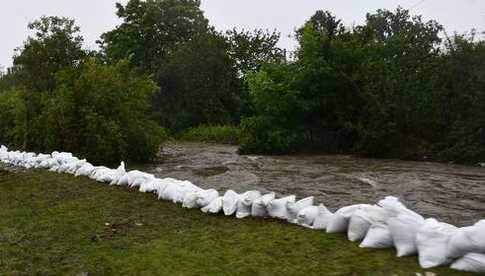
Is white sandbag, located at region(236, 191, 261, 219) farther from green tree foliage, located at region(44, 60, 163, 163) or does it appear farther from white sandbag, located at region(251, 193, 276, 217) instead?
green tree foliage, located at region(44, 60, 163, 163)

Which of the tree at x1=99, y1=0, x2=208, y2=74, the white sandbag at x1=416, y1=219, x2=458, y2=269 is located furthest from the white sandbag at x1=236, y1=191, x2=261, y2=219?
the tree at x1=99, y1=0, x2=208, y2=74

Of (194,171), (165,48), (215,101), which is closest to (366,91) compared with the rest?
(194,171)

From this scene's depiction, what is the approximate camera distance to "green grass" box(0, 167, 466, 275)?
133 inches

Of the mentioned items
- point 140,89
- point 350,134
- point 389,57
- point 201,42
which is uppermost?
point 201,42

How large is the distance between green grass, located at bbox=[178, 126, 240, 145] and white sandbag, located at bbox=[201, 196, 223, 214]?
13.3 m

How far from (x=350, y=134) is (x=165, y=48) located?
18865mm

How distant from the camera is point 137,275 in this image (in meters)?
3.33

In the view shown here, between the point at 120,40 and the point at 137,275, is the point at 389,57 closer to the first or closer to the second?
the point at 137,275

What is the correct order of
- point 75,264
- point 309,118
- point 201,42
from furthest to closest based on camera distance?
point 201,42, point 309,118, point 75,264

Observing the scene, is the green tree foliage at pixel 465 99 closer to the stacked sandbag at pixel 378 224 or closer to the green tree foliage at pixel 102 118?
the green tree foliage at pixel 102 118

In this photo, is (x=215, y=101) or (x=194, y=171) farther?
(x=215, y=101)

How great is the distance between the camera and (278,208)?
480 cm

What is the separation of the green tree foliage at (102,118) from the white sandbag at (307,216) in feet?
20.9

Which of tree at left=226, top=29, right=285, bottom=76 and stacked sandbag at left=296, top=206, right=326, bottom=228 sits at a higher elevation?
tree at left=226, top=29, right=285, bottom=76
